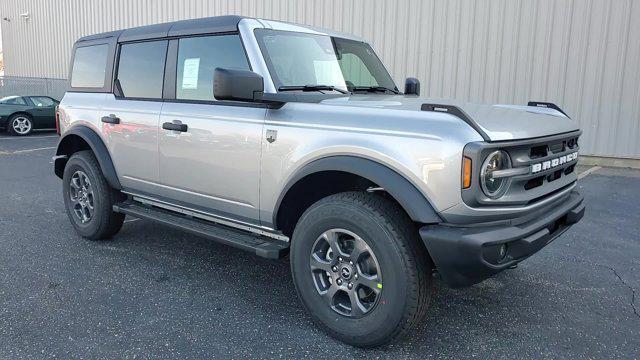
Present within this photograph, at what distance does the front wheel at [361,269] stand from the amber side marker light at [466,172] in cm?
42

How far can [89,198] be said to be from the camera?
15.8ft

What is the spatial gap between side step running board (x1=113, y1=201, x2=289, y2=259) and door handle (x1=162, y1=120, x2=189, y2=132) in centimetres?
71

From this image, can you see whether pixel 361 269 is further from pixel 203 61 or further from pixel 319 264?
pixel 203 61

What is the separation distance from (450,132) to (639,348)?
1.79 m

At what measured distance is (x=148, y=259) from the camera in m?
4.38

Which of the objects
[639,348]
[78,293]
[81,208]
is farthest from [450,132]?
[81,208]

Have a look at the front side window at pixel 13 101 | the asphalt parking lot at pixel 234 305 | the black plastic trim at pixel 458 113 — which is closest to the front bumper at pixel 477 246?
the black plastic trim at pixel 458 113

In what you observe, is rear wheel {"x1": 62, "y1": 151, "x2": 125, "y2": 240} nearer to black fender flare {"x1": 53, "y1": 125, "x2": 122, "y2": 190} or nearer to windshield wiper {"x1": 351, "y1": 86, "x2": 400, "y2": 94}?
black fender flare {"x1": 53, "y1": 125, "x2": 122, "y2": 190}

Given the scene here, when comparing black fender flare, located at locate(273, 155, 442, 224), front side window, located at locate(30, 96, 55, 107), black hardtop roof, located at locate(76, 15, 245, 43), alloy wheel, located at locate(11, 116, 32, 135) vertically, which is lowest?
alloy wheel, located at locate(11, 116, 32, 135)

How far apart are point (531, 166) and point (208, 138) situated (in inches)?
83.1

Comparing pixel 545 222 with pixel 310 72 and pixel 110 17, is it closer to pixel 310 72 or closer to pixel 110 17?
pixel 310 72

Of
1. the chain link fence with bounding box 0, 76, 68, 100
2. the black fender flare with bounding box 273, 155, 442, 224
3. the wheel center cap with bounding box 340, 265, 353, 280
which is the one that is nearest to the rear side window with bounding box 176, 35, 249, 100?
the black fender flare with bounding box 273, 155, 442, 224

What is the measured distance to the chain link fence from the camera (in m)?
20.7

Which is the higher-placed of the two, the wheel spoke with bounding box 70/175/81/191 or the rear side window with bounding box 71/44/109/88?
the rear side window with bounding box 71/44/109/88
